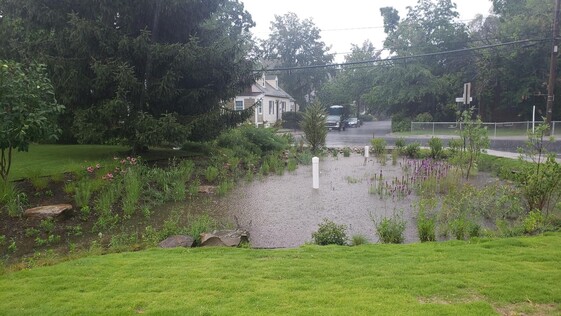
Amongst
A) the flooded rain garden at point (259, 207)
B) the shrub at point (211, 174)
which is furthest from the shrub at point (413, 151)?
the shrub at point (211, 174)

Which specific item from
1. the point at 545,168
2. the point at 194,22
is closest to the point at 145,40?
the point at 194,22

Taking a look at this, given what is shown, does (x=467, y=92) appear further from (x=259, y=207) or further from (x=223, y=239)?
(x=223, y=239)

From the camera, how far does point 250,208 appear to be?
Result: 944cm

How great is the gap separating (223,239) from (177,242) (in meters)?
0.71

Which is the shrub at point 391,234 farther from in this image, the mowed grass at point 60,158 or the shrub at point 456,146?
the shrub at point 456,146

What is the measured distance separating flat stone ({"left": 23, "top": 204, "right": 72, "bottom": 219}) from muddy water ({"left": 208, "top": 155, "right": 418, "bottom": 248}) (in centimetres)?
322

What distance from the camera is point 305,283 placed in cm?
403

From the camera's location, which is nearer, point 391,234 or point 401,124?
point 391,234

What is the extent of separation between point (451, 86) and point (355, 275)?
38426 mm

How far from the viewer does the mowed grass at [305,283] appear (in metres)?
3.45

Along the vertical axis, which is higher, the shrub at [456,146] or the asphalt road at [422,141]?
the shrub at [456,146]

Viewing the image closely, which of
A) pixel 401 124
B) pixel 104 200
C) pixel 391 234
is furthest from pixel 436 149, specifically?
pixel 401 124

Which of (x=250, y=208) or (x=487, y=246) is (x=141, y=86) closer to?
(x=250, y=208)

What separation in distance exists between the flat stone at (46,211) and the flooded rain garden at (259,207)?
0.23 feet
